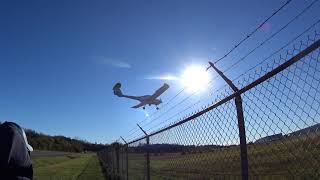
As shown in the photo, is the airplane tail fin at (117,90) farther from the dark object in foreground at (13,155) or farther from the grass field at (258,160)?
the dark object in foreground at (13,155)

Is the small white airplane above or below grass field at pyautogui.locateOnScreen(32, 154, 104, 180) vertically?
above

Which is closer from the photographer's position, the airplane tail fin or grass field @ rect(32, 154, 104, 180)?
grass field @ rect(32, 154, 104, 180)

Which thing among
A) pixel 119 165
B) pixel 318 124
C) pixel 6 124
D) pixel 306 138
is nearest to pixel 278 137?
pixel 306 138

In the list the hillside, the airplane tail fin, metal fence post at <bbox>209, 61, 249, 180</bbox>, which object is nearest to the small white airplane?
the airplane tail fin

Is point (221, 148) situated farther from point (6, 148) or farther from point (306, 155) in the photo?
point (6, 148)

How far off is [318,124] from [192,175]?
4050 millimetres

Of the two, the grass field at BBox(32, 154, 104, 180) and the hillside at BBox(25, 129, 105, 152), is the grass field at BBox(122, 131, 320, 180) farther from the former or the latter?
the hillside at BBox(25, 129, 105, 152)

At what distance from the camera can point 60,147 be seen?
121938mm

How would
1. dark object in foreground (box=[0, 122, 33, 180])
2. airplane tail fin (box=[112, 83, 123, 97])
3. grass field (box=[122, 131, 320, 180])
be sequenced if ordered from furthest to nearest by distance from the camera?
airplane tail fin (box=[112, 83, 123, 97]), grass field (box=[122, 131, 320, 180]), dark object in foreground (box=[0, 122, 33, 180])

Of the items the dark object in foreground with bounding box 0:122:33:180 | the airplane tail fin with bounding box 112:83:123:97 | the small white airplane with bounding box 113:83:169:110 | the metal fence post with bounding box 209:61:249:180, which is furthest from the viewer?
the airplane tail fin with bounding box 112:83:123:97

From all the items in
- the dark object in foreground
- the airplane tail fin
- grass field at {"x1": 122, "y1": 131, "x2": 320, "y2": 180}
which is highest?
the airplane tail fin

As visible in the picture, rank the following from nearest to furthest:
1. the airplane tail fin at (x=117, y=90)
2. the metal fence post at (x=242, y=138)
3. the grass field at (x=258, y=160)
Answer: the grass field at (x=258, y=160)
the metal fence post at (x=242, y=138)
the airplane tail fin at (x=117, y=90)

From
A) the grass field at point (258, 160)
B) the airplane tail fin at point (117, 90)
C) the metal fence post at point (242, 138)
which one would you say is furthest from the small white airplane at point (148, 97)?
the metal fence post at point (242, 138)

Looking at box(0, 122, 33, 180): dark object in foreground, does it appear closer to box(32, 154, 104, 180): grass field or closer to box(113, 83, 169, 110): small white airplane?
box(32, 154, 104, 180): grass field
